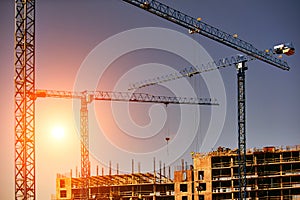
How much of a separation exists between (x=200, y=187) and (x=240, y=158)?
537 inches

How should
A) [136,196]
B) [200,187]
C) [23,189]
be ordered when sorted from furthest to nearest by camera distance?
[136,196] → [200,187] → [23,189]

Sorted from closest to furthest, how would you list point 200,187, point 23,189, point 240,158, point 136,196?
point 23,189
point 240,158
point 200,187
point 136,196

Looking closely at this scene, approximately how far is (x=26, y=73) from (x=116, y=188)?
77.0 m

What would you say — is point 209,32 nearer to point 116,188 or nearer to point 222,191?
point 222,191

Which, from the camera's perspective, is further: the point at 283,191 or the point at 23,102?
the point at 283,191

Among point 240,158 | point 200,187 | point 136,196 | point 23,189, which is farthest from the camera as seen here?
point 136,196

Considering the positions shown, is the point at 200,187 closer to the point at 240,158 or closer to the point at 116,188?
the point at 240,158

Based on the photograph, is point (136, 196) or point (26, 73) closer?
point (26, 73)

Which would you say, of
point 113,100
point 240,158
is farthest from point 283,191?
point 113,100

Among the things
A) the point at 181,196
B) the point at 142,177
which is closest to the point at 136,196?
the point at 142,177

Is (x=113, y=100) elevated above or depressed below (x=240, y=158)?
above

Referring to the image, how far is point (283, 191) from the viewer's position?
11850 cm

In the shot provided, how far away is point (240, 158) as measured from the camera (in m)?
113

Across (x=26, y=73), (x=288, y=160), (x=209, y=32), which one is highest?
(x=209, y=32)
